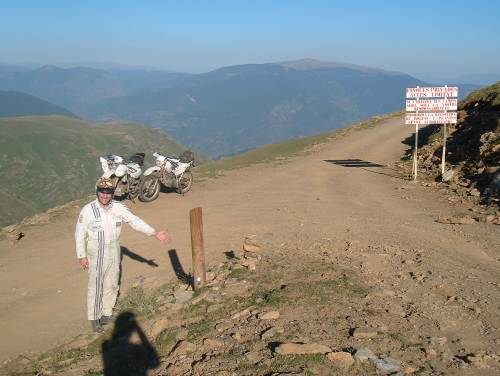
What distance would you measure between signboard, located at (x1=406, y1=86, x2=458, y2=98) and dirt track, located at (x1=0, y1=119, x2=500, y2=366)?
306 cm

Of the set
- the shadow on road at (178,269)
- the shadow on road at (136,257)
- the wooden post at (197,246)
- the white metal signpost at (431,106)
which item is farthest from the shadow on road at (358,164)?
the wooden post at (197,246)

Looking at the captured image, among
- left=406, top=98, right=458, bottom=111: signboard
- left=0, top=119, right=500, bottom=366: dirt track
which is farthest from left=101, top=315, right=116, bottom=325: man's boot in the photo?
left=406, top=98, right=458, bottom=111: signboard

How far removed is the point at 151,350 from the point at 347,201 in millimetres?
8831

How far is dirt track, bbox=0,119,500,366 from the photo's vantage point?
285 inches

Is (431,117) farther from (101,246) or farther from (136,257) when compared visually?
(101,246)

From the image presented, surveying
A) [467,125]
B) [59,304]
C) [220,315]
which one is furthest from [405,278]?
[467,125]

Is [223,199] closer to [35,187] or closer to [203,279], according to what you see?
[203,279]

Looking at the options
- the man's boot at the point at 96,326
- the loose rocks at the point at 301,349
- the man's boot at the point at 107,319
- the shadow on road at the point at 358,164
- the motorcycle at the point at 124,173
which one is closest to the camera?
the loose rocks at the point at 301,349

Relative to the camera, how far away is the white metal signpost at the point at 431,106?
16.7m

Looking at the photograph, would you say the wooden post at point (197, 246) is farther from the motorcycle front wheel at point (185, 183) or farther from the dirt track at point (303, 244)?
the motorcycle front wheel at point (185, 183)

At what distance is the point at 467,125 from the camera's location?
20656 millimetres

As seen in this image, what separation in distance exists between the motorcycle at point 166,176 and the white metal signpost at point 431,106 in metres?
7.62

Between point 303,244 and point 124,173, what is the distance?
20.4ft

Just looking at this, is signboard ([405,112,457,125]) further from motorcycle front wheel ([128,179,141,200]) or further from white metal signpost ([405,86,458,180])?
motorcycle front wheel ([128,179,141,200])
